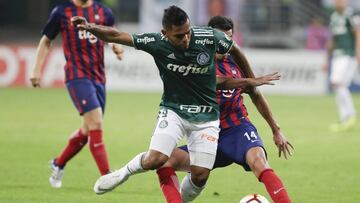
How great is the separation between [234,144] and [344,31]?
10322 millimetres

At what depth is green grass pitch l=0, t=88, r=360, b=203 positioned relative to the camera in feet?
31.8

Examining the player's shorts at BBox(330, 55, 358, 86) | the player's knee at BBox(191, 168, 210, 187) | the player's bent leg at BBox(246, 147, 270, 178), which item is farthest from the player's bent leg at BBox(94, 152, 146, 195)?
the player's shorts at BBox(330, 55, 358, 86)

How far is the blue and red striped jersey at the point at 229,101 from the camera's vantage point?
8211 millimetres

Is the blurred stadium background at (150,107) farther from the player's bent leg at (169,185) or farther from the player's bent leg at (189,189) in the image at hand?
the player's bent leg at (169,185)

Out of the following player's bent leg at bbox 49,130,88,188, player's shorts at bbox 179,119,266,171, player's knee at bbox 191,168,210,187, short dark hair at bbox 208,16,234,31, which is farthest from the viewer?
player's bent leg at bbox 49,130,88,188

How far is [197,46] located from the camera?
7.57 m

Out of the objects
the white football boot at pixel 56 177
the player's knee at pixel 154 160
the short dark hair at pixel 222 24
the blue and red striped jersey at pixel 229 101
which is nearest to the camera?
the player's knee at pixel 154 160

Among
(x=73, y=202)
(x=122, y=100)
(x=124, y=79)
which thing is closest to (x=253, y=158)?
(x=73, y=202)

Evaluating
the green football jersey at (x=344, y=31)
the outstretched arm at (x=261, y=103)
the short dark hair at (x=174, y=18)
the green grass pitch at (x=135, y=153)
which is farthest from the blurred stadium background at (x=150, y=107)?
the short dark hair at (x=174, y=18)

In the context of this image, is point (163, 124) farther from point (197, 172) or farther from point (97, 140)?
point (97, 140)

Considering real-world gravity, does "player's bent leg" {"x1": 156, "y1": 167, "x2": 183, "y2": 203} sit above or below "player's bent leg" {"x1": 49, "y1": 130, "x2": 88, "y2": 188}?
above

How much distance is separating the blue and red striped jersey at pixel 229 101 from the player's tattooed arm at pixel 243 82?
214mm

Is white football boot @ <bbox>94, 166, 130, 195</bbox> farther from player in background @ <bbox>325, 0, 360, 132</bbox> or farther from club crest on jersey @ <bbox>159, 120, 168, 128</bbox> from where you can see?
player in background @ <bbox>325, 0, 360, 132</bbox>

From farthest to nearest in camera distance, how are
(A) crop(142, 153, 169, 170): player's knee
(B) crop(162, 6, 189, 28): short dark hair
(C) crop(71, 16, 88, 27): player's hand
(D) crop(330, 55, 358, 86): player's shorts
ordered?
(D) crop(330, 55, 358, 86): player's shorts
(A) crop(142, 153, 169, 170): player's knee
(C) crop(71, 16, 88, 27): player's hand
(B) crop(162, 6, 189, 28): short dark hair
